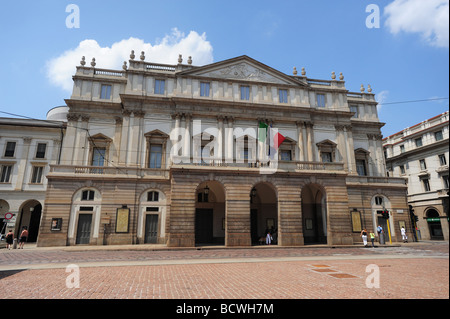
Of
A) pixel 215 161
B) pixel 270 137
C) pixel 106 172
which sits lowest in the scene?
pixel 106 172

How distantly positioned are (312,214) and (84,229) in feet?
72.8

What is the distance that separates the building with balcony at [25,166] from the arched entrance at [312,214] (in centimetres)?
2891

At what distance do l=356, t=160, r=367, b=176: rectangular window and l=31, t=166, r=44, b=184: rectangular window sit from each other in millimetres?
37068

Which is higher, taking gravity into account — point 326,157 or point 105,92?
point 105,92

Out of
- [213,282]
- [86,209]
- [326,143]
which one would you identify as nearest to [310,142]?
[326,143]

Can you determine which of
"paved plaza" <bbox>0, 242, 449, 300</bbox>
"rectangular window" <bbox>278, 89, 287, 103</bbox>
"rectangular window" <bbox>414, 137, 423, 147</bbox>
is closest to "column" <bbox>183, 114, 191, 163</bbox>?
"rectangular window" <bbox>278, 89, 287, 103</bbox>

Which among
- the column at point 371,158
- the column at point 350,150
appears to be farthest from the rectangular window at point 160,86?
the column at point 371,158

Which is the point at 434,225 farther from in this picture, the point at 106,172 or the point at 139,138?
the point at 106,172

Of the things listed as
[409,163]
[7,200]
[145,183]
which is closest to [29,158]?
[7,200]

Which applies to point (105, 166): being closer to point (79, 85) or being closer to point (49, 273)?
point (79, 85)

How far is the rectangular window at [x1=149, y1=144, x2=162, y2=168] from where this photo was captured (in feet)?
92.0

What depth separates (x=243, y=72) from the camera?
31.5 m

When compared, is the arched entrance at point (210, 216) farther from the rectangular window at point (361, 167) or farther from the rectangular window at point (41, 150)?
the rectangular window at point (41, 150)
